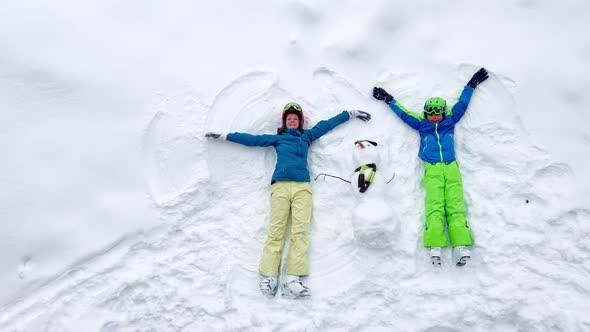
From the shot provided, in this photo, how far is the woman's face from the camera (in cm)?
457

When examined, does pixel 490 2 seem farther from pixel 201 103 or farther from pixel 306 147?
pixel 201 103

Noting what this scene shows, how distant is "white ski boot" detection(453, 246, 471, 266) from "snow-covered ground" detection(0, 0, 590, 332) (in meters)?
0.15

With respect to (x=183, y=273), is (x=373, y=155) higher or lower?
higher

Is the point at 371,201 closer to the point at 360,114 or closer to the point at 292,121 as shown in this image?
the point at 360,114

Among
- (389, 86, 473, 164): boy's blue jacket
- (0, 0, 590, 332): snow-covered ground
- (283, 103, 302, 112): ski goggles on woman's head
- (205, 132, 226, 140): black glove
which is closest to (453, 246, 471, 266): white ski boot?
(0, 0, 590, 332): snow-covered ground

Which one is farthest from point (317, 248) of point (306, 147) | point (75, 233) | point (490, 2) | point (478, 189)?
point (490, 2)

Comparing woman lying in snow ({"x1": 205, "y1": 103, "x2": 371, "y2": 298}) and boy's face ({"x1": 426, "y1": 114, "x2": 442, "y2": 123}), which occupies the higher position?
boy's face ({"x1": 426, "y1": 114, "x2": 442, "y2": 123})

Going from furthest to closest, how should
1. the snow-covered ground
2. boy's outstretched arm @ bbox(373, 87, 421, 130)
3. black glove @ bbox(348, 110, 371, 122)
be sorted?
1. black glove @ bbox(348, 110, 371, 122)
2. boy's outstretched arm @ bbox(373, 87, 421, 130)
3. the snow-covered ground

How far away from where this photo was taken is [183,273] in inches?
161

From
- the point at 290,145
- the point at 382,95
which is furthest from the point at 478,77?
the point at 290,145

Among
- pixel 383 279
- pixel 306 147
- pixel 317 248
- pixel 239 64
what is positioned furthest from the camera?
pixel 239 64

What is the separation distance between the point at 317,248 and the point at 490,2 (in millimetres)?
3943

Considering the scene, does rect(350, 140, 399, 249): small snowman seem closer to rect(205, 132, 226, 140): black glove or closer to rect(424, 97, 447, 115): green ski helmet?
rect(424, 97, 447, 115): green ski helmet

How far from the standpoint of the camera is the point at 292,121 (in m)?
4.57
